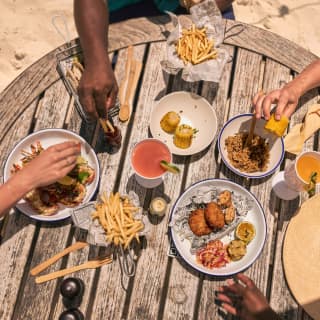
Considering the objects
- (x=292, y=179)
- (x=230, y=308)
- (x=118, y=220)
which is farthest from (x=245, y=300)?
(x=118, y=220)

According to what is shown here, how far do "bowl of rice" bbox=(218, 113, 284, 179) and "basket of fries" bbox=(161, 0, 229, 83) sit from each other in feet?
1.38

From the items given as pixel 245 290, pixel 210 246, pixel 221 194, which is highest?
pixel 221 194

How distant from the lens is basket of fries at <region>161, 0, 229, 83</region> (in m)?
3.08

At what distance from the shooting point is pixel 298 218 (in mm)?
2859

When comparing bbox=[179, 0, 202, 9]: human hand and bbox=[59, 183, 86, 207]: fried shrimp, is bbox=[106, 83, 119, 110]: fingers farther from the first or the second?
bbox=[179, 0, 202, 9]: human hand

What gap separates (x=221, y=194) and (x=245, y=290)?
702 mm

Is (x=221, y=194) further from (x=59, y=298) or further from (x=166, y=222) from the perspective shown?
(x=59, y=298)

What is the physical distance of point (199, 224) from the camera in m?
2.75

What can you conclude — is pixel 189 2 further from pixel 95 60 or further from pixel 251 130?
pixel 251 130

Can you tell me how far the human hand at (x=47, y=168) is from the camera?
263 centimetres

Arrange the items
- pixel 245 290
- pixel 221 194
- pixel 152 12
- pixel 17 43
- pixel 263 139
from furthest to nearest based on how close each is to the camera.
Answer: pixel 17 43
pixel 152 12
pixel 263 139
pixel 221 194
pixel 245 290

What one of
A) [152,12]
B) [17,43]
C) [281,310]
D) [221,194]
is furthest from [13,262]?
[17,43]

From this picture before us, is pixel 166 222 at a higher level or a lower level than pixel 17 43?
lower

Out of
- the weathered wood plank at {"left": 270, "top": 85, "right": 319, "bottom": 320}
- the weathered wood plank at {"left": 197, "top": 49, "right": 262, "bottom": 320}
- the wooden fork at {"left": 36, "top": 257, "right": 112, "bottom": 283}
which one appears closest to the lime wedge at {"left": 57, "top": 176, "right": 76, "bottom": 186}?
the wooden fork at {"left": 36, "top": 257, "right": 112, "bottom": 283}
